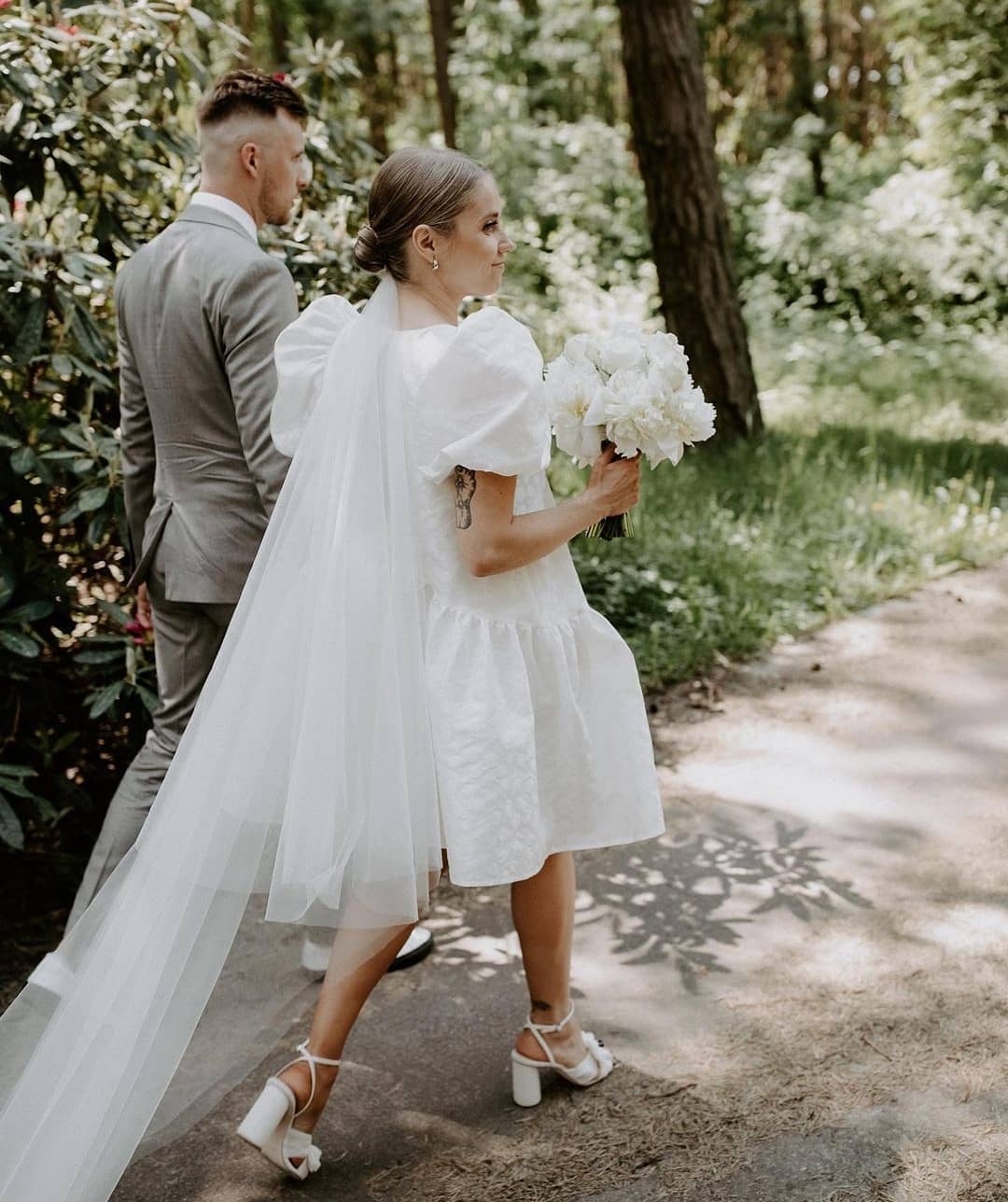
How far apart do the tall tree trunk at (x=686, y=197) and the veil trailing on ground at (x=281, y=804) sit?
5967 millimetres

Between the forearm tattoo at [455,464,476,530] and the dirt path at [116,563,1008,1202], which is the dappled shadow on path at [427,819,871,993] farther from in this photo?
the forearm tattoo at [455,464,476,530]

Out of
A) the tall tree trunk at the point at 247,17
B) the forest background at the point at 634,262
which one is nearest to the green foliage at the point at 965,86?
the forest background at the point at 634,262

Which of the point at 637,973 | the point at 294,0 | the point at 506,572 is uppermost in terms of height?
the point at 294,0

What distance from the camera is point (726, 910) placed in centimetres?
375

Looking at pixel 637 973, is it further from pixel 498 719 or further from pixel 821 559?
pixel 821 559

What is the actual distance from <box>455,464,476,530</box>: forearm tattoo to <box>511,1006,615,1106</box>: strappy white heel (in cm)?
121

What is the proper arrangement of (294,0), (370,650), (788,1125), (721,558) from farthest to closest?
(294,0) < (721,558) < (788,1125) < (370,650)

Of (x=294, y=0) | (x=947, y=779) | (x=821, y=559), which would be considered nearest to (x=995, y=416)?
(x=821, y=559)

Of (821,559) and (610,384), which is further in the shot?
(821,559)

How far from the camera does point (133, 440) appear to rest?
10.8 ft

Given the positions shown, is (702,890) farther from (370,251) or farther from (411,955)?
(370,251)

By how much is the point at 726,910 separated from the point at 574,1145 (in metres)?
1.14

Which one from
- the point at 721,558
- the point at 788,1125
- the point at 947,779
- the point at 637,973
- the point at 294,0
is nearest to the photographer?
the point at 788,1125

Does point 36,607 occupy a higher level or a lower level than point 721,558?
higher
